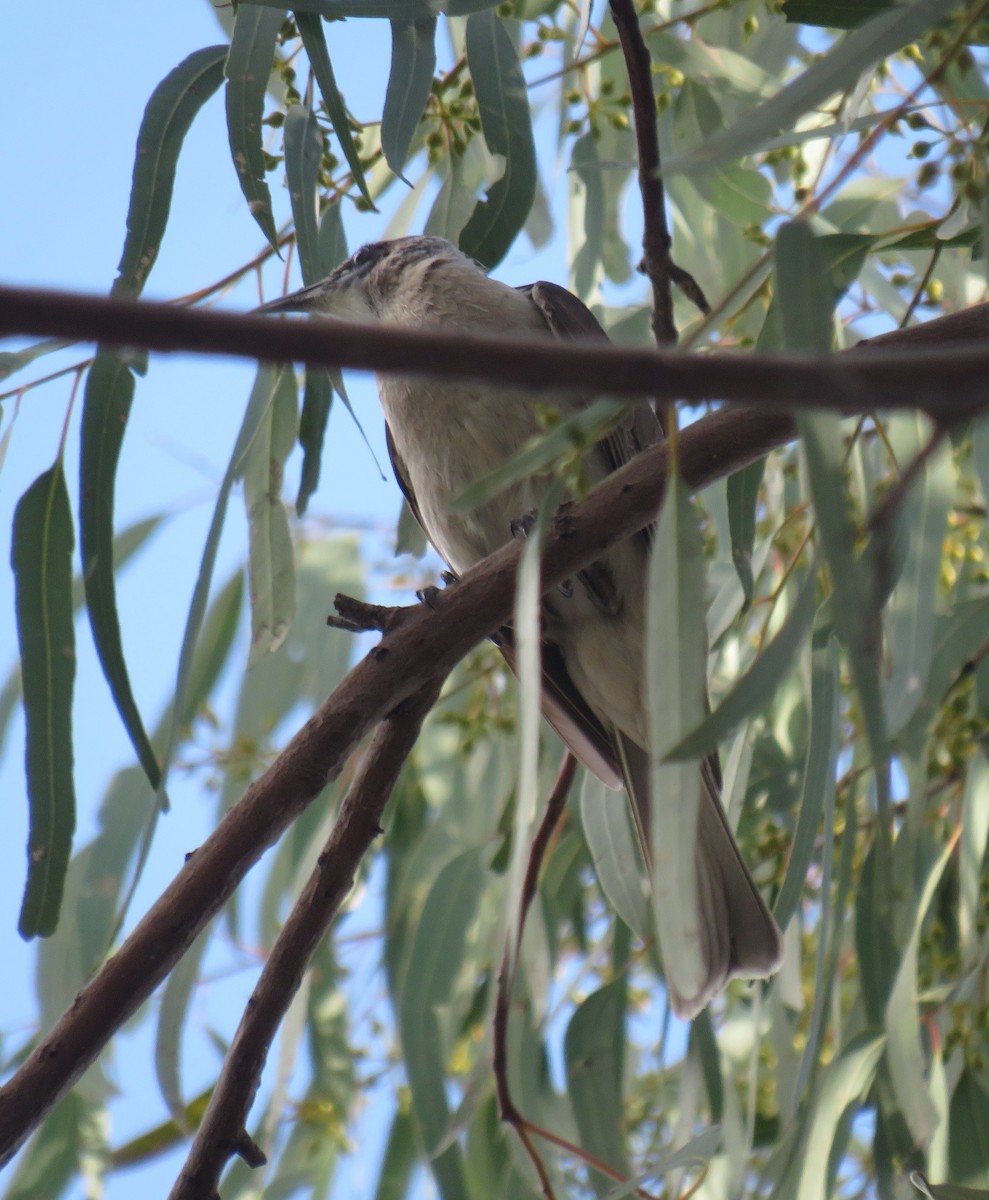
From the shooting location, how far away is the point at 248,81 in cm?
194

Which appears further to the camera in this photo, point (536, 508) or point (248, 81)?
point (536, 508)

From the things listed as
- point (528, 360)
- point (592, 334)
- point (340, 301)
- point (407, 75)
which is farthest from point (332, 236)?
point (528, 360)

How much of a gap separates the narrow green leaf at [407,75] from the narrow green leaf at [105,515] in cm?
48

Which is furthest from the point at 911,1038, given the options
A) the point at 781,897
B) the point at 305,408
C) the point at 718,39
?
the point at 718,39

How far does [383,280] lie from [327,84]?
5.23 ft

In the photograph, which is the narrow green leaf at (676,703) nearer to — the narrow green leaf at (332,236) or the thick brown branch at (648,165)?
the thick brown branch at (648,165)

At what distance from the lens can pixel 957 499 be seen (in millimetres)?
2855

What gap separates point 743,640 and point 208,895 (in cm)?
147

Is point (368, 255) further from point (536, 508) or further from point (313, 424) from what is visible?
point (313, 424)

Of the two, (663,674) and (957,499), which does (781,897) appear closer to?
(663,674)

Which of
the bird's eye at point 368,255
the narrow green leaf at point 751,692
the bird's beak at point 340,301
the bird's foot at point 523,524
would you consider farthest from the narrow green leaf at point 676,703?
the bird's eye at point 368,255

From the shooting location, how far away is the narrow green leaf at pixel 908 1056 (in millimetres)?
1967

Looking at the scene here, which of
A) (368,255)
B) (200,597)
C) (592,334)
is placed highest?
(368,255)

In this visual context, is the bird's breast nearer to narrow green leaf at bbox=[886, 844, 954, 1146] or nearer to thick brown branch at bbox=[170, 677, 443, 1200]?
thick brown branch at bbox=[170, 677, 443, 1200]
